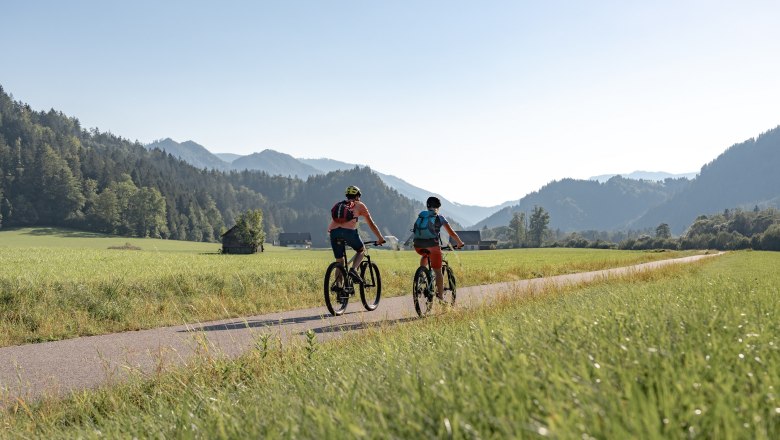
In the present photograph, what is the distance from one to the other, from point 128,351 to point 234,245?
85.7 meters

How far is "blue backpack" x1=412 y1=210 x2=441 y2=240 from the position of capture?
11672 millimetres

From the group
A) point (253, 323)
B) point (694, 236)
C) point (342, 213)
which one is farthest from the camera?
point (694, 236)

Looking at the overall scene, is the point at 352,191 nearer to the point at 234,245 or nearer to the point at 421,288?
the point at 421,288

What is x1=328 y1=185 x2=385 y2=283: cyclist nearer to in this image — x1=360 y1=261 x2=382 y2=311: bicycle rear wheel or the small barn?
x1=360 y1=261 x2=382 y2=311: bicycle rear wheel

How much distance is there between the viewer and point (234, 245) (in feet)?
293

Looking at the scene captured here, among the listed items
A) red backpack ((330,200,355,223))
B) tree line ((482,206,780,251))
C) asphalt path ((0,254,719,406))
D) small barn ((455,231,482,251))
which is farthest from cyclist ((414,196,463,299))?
small barn ((455,231,482,251))

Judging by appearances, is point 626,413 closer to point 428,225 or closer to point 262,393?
point 262,393

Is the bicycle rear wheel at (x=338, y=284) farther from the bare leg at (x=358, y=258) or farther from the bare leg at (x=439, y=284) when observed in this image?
the bare leg at (x=439, y=284)

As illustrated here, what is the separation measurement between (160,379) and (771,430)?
5585 millimetres

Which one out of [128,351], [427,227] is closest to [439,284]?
[427,227]

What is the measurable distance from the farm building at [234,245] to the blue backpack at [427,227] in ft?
260

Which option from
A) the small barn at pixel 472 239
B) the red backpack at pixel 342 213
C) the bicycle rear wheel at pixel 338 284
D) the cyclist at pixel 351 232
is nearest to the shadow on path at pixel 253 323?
the bicycle rear wheel at pixel 338 284

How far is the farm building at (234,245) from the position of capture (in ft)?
288

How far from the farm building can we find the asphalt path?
7871cm
